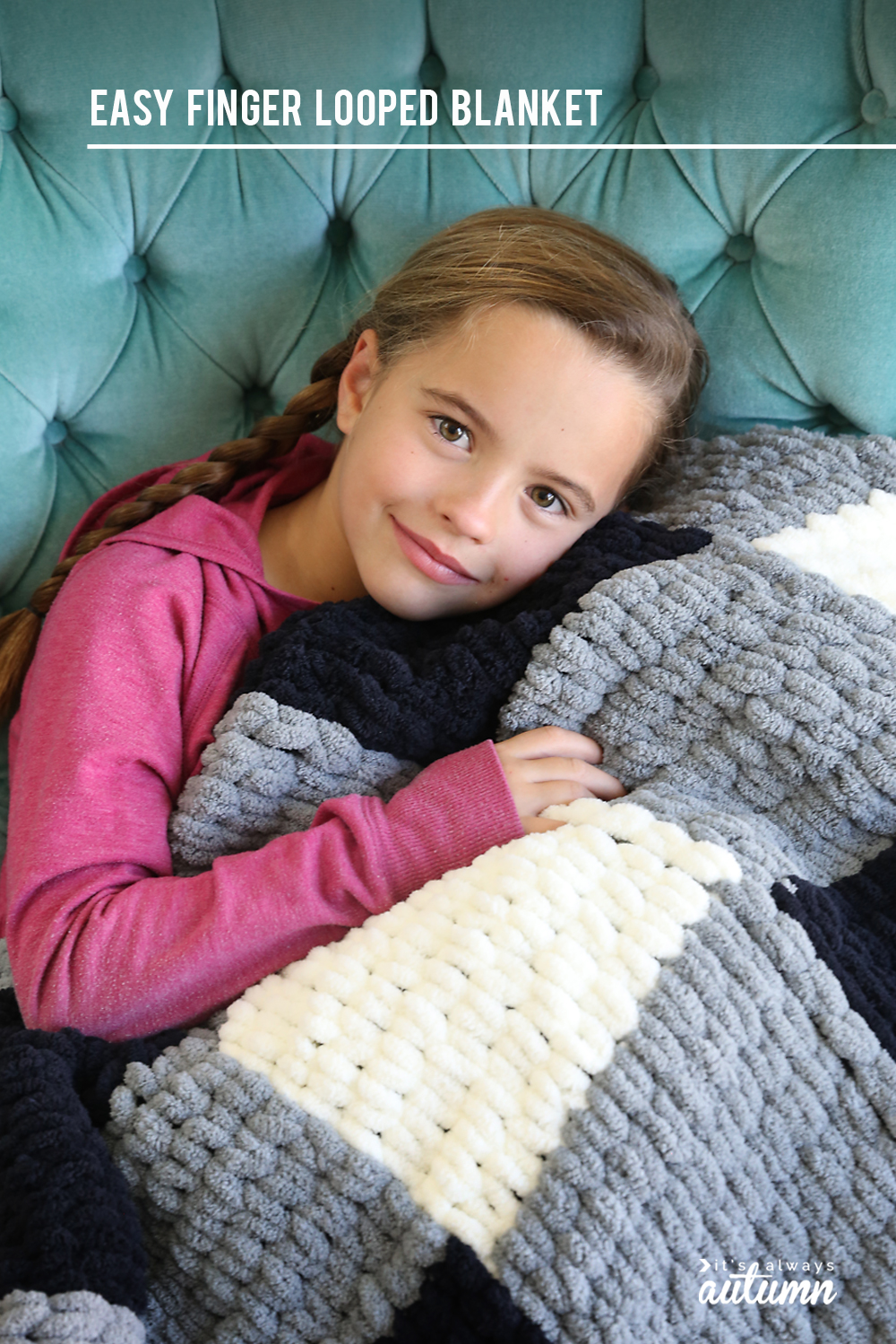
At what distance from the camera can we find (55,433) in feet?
3.38

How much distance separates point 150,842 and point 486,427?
458 millimetres

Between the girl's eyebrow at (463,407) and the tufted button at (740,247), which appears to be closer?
the girl's eyebrow at (463,407)

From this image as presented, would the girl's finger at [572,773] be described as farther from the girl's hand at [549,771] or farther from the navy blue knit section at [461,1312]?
the navy blue knit section at [461,1312]

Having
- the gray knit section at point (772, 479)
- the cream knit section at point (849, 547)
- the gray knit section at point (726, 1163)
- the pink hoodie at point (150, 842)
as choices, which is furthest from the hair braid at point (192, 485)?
the gray knit section at point (726, 1163)

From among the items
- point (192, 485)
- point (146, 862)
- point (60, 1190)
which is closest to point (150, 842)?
point (146, 862)

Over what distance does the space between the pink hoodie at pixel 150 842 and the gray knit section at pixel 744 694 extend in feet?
0.37

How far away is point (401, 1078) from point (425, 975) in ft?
0.22

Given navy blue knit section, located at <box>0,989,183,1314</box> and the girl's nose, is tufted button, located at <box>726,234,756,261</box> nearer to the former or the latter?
the girl's nose

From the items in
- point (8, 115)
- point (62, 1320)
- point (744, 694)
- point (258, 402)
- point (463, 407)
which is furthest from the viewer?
point (258, 402)

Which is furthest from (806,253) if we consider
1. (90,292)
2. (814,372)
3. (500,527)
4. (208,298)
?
(90,292)

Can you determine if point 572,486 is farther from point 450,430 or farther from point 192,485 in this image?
point 192,485

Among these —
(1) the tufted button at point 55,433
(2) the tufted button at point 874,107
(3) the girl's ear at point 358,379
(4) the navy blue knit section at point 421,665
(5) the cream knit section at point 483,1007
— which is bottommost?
(5) the cream knit section at point 483,1007

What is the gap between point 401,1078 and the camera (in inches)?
24.4

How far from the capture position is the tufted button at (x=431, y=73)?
102cm
